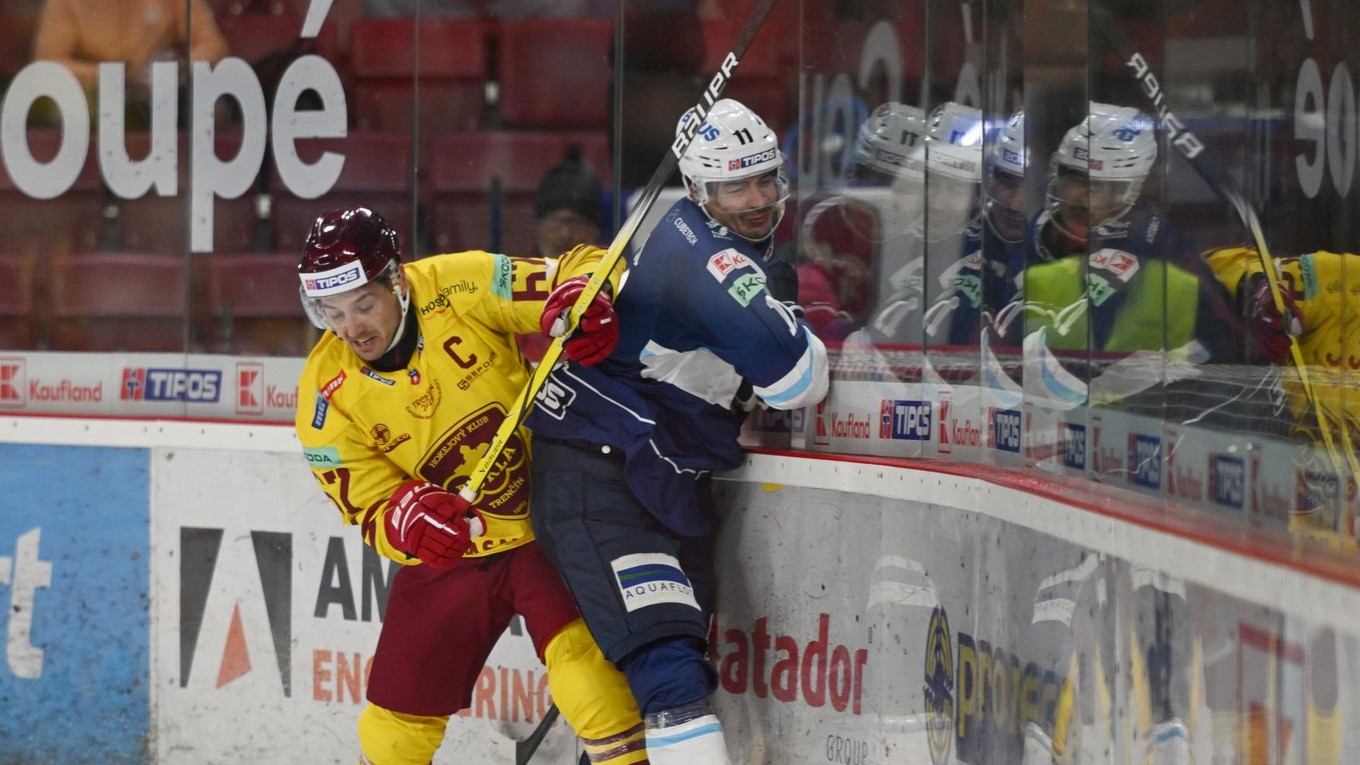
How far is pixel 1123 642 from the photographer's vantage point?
6.31 feet

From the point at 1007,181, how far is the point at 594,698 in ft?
3.80

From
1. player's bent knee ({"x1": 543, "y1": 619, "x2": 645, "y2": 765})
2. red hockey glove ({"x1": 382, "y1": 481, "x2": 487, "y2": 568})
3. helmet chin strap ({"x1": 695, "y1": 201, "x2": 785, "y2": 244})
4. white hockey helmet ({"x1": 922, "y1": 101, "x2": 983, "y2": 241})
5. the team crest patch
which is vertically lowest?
player's bent knee ({"x1": 543, "y1": 619, "x2": 645, "y2": 765})

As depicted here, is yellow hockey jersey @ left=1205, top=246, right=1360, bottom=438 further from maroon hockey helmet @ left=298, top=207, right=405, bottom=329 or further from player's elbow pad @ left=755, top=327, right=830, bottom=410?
maroon hockey helmet @ left=298, top=207, right=405, bottom=329

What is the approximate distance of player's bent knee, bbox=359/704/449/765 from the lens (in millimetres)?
2824

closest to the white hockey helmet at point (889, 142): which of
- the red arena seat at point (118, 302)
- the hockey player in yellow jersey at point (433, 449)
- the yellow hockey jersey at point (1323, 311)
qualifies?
the hockey player in yellow jersey at point (433, 449)

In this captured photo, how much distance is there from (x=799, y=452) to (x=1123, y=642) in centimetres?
107

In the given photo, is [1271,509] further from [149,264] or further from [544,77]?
[149,264]

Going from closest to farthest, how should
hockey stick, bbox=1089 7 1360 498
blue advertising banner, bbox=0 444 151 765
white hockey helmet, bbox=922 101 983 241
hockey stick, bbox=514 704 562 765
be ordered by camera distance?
hockey stick, bbox=1089 7 1360 498 < white hockey helmet, bbox=922 101 983 241 < hockey stick, bbox=514 704 562 765 < blue advertising banner, bbox=0 444 151 765

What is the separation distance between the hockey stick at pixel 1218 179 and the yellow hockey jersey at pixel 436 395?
3.51 feet

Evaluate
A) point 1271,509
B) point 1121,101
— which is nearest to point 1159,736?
point 1271,509

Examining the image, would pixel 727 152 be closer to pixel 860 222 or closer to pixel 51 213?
pixel 860 222

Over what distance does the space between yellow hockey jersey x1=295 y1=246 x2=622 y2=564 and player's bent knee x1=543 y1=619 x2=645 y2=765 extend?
0.86ft

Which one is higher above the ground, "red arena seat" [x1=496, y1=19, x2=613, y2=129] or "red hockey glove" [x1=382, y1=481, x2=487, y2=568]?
"red arena seat" [x1=496, y1=19, x2=613, y2=129]

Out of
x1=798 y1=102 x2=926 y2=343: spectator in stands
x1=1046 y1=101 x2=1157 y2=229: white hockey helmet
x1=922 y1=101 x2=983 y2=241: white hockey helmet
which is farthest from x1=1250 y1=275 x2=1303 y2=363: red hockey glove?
x1=798 y1=102 x2=926 y2=343: spectator in stands
